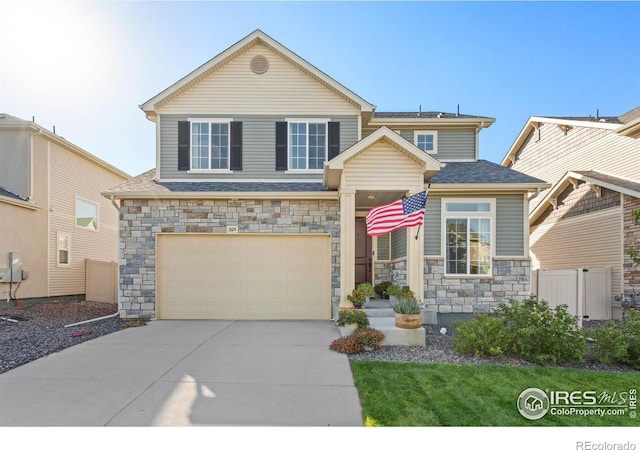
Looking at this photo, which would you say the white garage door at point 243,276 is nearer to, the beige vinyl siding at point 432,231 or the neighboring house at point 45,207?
the beige vinyl siding at point 432,231

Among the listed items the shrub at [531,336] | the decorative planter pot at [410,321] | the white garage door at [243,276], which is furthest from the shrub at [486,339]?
the white garage door at [243,276]

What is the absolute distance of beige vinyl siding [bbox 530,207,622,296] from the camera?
11148mm

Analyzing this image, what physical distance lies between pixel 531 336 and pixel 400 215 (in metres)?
3.12

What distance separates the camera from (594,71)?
752 centimetres

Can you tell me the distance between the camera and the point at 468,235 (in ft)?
33.2

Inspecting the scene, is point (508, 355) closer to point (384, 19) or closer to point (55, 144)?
point (384, 19)

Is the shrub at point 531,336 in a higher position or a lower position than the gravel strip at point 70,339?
higher

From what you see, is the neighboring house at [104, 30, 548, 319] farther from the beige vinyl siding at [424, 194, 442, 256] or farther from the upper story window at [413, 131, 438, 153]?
the upper story window at [413, 131, 438, 153]

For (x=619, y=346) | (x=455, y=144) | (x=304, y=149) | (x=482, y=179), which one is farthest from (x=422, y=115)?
(x=619, y=346)

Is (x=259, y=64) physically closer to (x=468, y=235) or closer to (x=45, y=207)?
(x=468, y=235)

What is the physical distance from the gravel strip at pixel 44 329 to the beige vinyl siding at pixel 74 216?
1.40 meters

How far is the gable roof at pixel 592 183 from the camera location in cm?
1066
